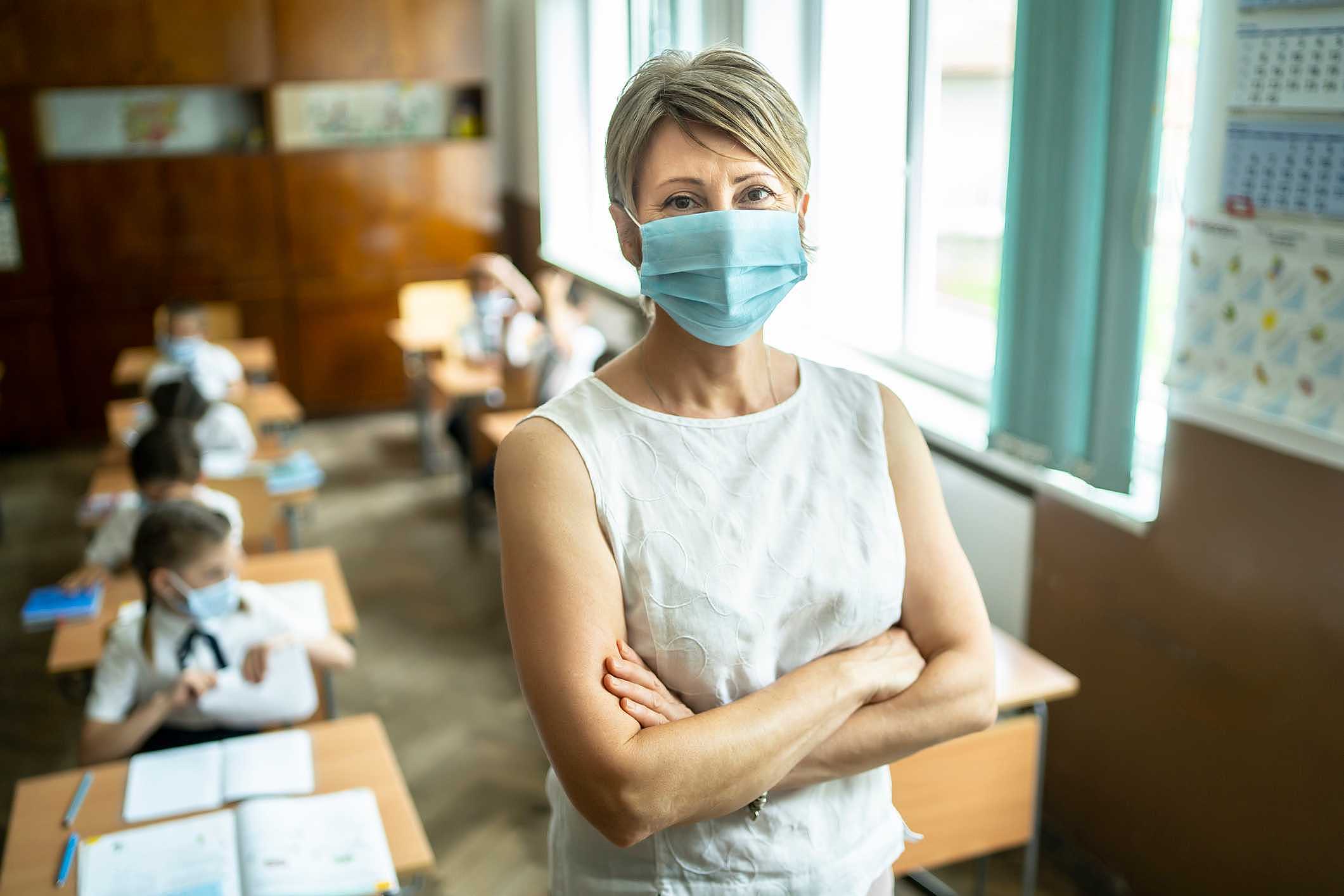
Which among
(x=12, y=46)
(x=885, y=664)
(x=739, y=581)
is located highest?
(x=12, y=46)

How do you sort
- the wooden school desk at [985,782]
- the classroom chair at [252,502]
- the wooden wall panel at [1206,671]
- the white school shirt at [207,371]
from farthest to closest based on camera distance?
the white school shirt at [207,371]
the classroom chair at [252,502]
the wooden school desk at [985,782]
the wooden wall panel at [1206,671]

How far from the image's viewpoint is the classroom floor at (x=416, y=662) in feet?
11.0

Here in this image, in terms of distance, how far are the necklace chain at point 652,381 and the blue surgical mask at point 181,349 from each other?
4648 mm

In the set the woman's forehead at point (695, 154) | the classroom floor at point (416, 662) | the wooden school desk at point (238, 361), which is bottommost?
the classroom floor at point (416, 662)

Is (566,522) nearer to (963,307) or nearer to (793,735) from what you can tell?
(793,735)

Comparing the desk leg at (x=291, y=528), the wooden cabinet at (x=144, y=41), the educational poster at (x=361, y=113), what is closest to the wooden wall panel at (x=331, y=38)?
the wooden cabinet at (x=144, y=41)

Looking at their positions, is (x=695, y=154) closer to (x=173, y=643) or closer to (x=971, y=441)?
(x=173, y=643)

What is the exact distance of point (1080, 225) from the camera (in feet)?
9.07

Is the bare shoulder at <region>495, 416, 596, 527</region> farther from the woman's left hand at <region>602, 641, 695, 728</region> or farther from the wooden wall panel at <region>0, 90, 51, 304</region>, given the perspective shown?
the wooden wall panel at <region>0, 90, 51, 304</region>

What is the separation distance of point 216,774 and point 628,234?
146 cm

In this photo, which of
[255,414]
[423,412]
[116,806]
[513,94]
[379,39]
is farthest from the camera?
[513,94]

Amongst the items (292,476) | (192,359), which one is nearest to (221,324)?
(192,359)

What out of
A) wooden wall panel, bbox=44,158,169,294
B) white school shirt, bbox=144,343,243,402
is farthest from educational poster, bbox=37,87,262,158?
white school shirt, bbox=144,343,243,402

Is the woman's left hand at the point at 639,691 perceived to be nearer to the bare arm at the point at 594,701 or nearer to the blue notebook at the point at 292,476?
the bare arm at the point at 594,701
